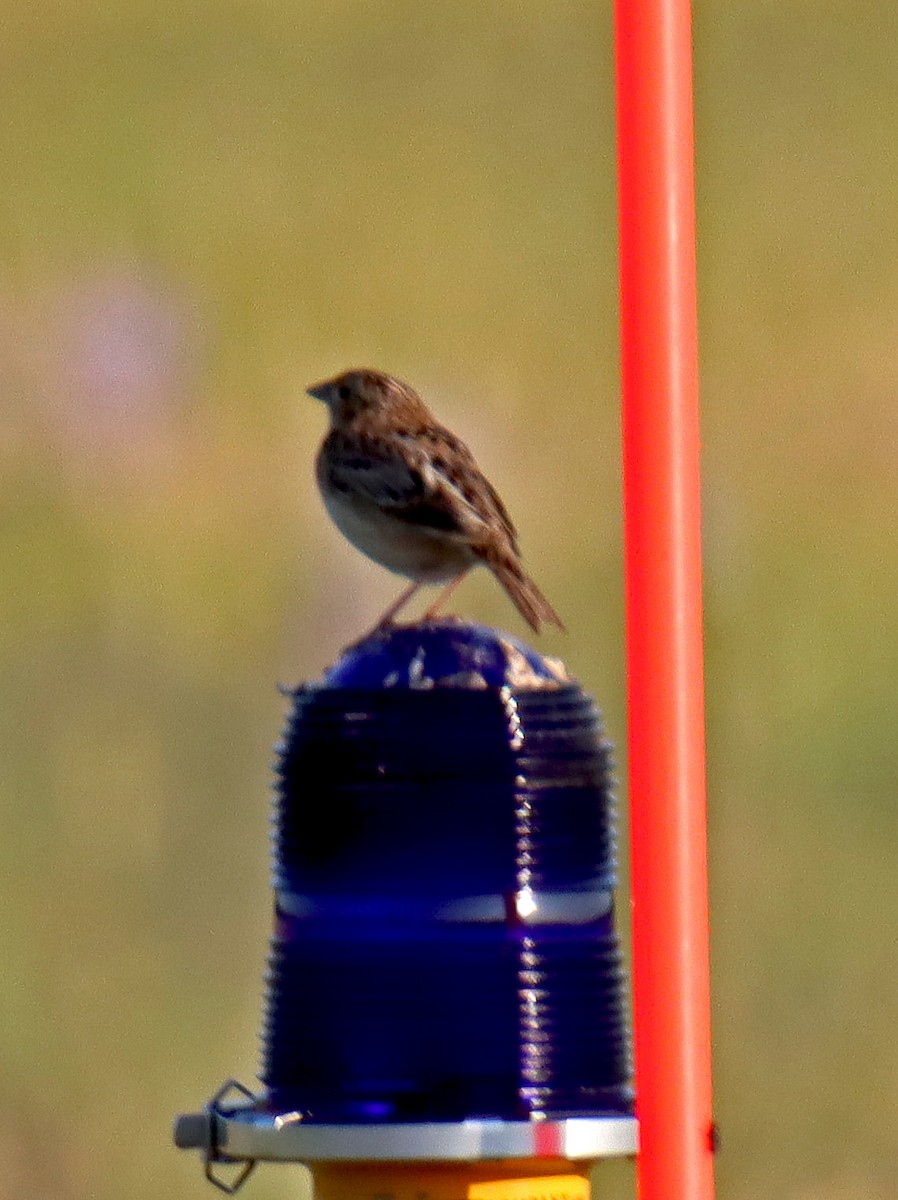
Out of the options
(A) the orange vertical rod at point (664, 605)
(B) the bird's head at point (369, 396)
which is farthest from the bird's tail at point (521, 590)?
(A) the orange vertical rod at point (664, 605)

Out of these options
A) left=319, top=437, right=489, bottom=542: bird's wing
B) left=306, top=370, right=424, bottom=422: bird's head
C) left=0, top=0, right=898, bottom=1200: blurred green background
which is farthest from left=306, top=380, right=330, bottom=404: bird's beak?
left=0, top=0, right=898, bottom=1200: blurred green background

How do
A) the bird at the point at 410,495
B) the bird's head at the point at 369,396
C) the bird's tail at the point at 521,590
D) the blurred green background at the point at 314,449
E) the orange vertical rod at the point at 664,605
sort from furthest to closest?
the blurred green background at the point at 314,449, the bird's head at the point at 369,396, the bird at the point at 410,495, the bird's tail at the point at 521,590, the orange vertical rod at the point at 664,605

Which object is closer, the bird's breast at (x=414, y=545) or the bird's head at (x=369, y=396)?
the bird's breast at (x=414, y=545)

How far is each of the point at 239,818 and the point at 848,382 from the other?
4271 mm

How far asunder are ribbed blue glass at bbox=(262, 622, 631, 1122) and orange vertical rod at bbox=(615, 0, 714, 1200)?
0.13 meters

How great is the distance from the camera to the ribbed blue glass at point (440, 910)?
3.15m

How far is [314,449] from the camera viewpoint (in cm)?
1141

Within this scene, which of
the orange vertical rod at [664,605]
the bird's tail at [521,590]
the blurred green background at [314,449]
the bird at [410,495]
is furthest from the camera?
the blurred green background at [314,449]

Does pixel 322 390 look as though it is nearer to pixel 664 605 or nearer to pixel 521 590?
pixel 521 590

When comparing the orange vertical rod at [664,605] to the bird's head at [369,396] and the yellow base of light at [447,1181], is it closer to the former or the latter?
the yellow base of light at [447,1181]

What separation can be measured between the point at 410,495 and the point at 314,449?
6.11m

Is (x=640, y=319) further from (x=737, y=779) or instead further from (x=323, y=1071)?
(x=737, y=779)

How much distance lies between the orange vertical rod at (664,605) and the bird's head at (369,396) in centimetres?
244

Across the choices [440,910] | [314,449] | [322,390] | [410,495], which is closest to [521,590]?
[410,495]
